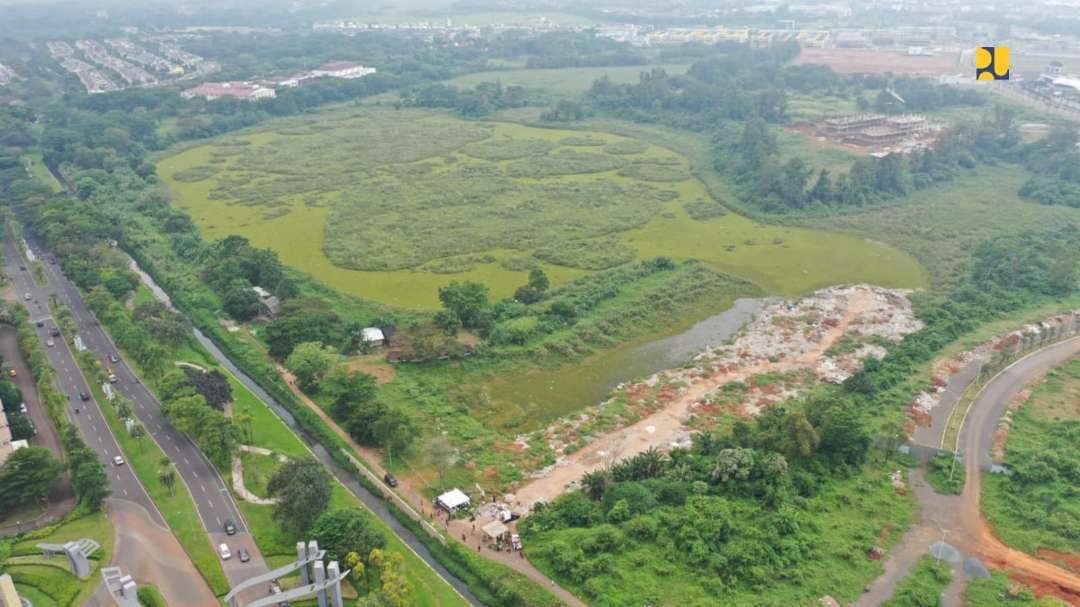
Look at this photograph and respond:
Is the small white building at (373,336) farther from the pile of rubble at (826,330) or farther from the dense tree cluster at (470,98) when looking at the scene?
the dense tree cluster at (470,98)

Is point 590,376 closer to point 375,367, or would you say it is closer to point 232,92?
point 375,367

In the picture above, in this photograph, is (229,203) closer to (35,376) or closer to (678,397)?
(35,376)

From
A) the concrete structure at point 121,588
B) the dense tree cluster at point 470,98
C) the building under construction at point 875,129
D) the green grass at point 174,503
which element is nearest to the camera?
the concrete structure at point 121,588

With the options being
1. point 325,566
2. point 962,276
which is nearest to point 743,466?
point 325,566

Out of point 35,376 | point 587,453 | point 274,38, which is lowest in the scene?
point 587,453

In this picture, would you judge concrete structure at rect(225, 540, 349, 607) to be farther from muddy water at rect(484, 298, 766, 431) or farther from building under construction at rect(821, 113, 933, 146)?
building under construction at rect(821, 113, 933, 146)

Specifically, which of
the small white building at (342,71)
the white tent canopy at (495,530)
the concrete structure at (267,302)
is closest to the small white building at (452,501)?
the white tent canopy at (495,530)
